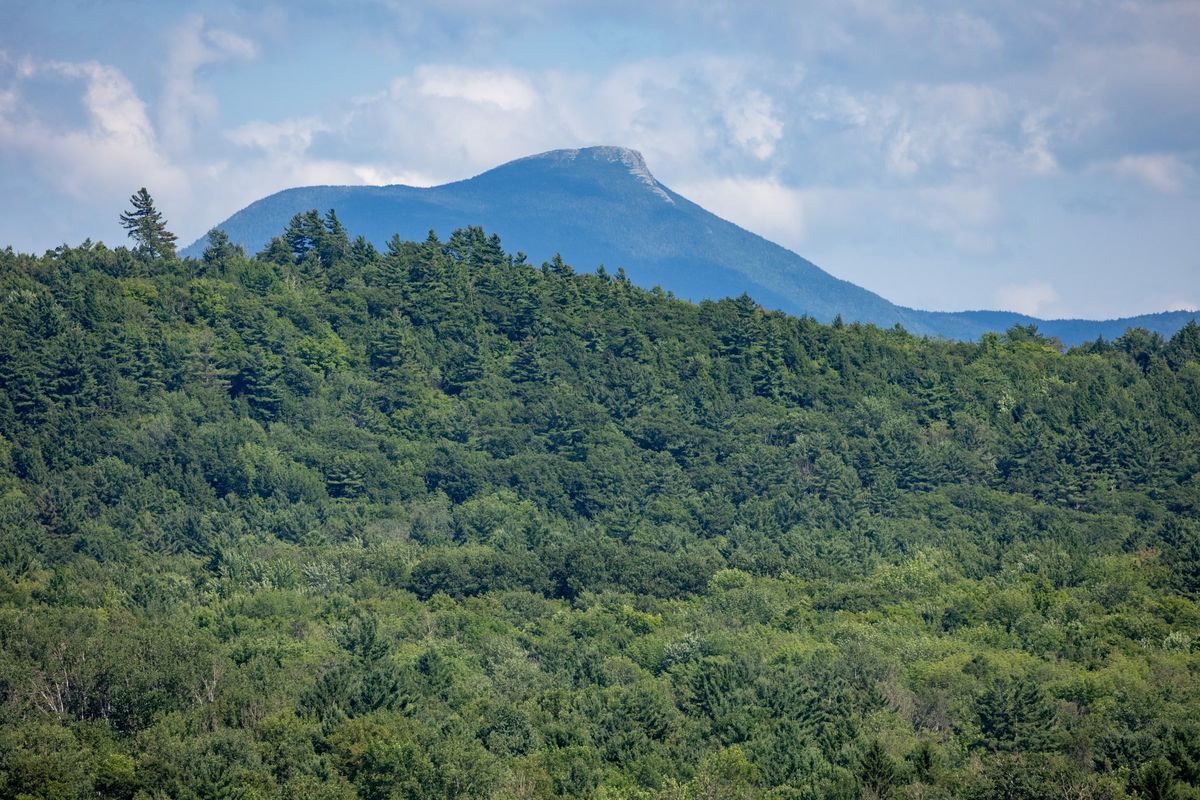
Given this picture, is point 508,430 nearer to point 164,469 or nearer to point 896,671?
point 164,469

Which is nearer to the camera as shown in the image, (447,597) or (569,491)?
(447,597)

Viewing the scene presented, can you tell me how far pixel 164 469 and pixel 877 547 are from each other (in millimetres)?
39150

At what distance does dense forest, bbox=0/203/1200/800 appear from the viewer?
5016 cm

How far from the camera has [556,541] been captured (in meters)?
89.4

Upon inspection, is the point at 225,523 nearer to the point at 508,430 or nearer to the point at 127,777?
the point at 508,430

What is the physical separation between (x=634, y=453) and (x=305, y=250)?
33474mm

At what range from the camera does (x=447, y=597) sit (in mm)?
75250

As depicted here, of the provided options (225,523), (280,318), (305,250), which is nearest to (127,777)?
(225,523)

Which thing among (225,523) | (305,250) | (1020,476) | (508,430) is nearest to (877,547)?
(1020,476)

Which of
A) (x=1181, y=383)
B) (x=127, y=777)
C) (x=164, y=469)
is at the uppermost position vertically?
(x=1181, y=383)

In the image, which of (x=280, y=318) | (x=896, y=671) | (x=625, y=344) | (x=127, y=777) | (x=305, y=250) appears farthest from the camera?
(x=305, y=250)

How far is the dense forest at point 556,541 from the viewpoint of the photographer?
5016 centimetres

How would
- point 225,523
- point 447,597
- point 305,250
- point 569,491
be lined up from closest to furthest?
point 447,597 → point 225,523 → point 569,491 → point 305,250

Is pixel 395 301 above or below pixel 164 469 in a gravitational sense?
above
